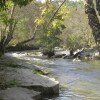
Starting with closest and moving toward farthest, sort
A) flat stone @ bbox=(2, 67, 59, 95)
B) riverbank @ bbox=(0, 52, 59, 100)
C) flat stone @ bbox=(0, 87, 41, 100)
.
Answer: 1. flat stone @ bbox=(0, 87, 41, 100)
2. riverbank @ bbox=(0, 52, 59, 100)
3. flat stone @ bbox=(2, 67, 59, 95)

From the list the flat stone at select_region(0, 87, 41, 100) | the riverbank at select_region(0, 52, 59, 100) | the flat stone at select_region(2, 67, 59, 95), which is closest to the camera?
the flat stone at select_region(0, 87, 41, 100)

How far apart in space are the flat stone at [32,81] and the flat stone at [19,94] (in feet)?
2.42

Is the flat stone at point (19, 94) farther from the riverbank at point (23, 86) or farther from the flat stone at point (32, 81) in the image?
the flat stone at point (32, 81)

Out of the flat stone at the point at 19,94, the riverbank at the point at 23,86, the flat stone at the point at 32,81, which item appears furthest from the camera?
the flat stone at the point at 32,81

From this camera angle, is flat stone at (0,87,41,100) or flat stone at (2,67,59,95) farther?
flat stone at (2,67,59,95)

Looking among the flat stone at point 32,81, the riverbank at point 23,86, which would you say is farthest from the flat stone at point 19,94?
the flat stone at point 32,81

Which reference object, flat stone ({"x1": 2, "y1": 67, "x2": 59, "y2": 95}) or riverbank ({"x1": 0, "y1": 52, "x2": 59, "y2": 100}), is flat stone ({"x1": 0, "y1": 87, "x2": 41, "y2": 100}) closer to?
riverbank ({"x1": 0, "y1": 52, "x2": 59, "y2": 100})

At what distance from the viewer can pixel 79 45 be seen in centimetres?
5038

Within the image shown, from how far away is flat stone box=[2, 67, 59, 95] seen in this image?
45.5 feet

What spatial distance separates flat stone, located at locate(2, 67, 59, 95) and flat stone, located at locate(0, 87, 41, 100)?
74cm

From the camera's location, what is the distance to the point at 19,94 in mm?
12141

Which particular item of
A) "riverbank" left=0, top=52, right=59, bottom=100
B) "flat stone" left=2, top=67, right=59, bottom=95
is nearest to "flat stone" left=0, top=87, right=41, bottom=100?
"riverbank" left=0, top=52, right=59, bottom=100

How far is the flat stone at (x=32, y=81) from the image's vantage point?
1388 centimetres

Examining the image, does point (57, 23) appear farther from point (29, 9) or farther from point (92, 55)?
point (29, 9)
